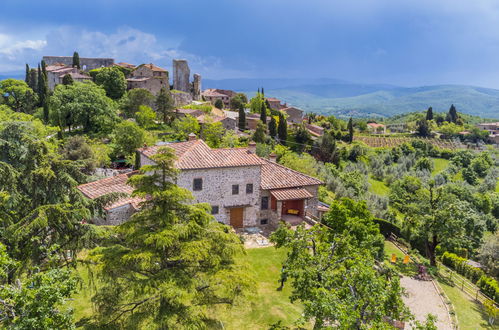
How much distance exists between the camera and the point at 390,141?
363 ft

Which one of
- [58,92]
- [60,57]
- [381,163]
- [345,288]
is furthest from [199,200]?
[60,57]

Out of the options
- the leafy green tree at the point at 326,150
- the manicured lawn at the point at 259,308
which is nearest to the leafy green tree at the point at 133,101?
the leafy green tree at the point at 326,150

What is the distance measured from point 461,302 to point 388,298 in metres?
17.0

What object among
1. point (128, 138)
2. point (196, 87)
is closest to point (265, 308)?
point (128, 138)

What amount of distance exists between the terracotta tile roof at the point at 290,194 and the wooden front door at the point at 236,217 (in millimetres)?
3261

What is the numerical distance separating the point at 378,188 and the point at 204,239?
6505 cm

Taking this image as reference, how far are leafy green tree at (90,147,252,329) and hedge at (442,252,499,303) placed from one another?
2473cm

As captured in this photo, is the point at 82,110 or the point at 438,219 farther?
the point at 82,110

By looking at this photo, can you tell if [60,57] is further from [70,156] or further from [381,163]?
[381,163]

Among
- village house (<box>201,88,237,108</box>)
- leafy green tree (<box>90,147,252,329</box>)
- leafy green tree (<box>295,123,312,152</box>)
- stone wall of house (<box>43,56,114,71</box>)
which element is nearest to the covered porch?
leafy green tree (<box>90,147,252,329</box>)

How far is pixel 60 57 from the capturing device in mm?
97812

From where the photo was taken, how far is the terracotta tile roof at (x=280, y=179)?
30.7m

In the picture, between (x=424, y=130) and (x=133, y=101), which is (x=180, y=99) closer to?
(x=133, y=101)

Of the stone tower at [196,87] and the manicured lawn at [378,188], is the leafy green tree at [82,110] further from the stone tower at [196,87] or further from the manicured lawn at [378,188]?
the manicured lawn at [378,188]
